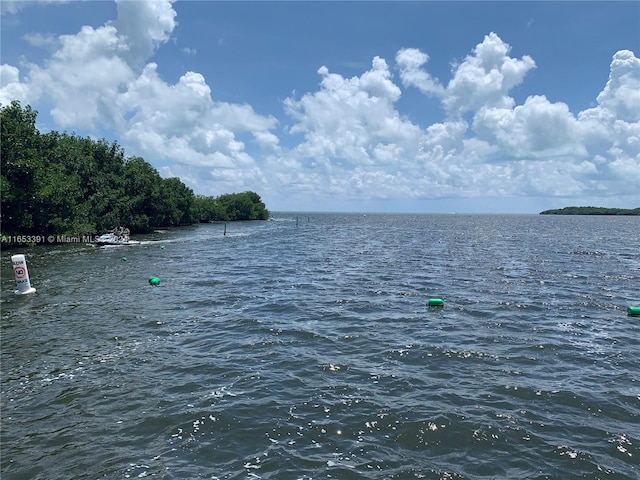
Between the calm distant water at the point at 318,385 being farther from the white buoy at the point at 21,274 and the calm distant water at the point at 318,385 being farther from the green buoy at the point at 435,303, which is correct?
the white buoy at the point at 21,274

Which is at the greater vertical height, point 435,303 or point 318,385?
point 435,303

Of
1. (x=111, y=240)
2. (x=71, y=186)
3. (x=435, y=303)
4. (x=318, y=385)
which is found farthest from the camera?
(x=71, y=186)

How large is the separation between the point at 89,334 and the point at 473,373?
1475 cm

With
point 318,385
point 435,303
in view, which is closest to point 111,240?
point 435,303

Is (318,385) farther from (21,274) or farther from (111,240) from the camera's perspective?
(111,240)

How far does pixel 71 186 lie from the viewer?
192 ft

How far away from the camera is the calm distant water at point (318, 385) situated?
336 inches

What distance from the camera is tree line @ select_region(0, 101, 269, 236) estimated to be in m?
48.5

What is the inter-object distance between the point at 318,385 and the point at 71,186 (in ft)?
196

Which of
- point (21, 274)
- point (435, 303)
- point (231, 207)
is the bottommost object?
point (435, 303)

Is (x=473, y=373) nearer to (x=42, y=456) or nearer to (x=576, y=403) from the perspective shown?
(x=576, y=403)

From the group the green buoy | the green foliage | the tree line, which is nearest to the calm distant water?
the green buoy

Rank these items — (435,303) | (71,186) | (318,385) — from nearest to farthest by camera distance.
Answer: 1. (318,385)
2. (435,303)
3. (71,186)

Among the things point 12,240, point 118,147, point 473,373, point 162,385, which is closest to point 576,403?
point 473,373
